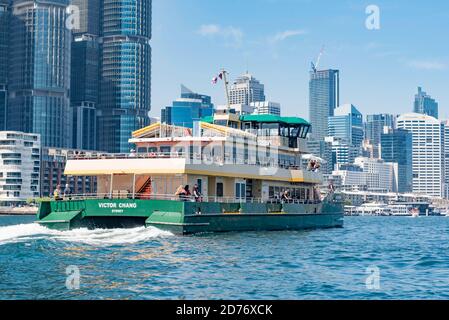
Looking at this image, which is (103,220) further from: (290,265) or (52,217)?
(290,265)

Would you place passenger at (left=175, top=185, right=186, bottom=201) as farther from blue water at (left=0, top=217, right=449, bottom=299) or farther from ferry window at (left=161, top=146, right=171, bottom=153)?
ferry window at (left=161, top=146, right=171, bottom=153)

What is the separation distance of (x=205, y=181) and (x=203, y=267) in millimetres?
18892

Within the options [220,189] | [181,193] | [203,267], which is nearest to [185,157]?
[181,193]

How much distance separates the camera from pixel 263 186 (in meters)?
51.4

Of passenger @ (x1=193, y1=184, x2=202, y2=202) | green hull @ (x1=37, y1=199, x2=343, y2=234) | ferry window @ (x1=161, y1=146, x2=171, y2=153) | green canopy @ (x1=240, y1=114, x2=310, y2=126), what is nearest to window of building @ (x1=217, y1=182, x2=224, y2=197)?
green hull @ (x1=37, y1=199, x2=343, y2=234)

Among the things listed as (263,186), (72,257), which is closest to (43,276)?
(72,257)

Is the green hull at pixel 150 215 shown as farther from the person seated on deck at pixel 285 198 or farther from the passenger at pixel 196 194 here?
the person seated on deck at pixel 285 198

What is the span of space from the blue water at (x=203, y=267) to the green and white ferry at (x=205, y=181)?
4.87 feet

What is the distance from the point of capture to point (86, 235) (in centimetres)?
3744

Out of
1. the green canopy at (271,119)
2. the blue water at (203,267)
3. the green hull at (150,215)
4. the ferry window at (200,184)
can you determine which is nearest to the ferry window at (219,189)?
the green hull at (150,215)

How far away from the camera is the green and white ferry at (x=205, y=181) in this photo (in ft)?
132

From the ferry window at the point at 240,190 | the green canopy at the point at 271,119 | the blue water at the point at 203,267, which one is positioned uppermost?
the green canopy at the point at 271,119
